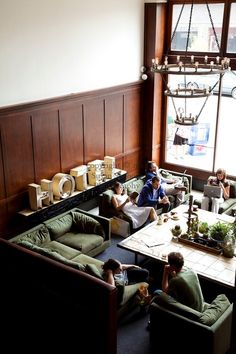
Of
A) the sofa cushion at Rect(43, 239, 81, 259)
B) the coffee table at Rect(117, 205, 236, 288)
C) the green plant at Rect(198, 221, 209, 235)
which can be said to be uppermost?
the green plant at Rect(198, 221, 209, 235)

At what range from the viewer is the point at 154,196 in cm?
772

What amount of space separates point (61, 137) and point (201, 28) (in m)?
3.58

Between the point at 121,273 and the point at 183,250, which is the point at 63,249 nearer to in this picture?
the point at 121,273

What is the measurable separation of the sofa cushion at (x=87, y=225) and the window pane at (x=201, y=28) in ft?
14.0

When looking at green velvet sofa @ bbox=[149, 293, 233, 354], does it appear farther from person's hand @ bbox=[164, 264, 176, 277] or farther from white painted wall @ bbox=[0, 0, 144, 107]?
white painted wall @ bbox=[0, 0, 144, 107]

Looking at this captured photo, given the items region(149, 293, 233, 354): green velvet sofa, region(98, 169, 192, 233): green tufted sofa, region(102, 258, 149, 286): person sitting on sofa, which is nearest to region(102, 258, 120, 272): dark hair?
region(102, 258, 149, 286): person sitting on sofa

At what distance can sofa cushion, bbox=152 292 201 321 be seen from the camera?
14.6 ft

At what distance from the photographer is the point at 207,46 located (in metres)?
8.80

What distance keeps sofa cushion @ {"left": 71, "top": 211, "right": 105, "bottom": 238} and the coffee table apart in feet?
2.01

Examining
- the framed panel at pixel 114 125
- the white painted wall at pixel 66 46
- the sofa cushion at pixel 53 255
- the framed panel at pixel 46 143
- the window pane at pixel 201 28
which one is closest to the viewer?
the sofa cushion at pixel 53 255

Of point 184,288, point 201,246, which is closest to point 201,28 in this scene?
point 201,246

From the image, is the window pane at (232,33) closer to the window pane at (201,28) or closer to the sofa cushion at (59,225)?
the window pane at (201,28)

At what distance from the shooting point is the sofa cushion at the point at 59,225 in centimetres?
656

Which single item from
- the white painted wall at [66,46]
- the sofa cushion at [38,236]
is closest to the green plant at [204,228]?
the sofa cushion at [38,236]
